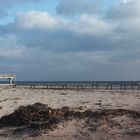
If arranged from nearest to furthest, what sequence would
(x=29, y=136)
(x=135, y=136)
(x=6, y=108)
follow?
(x=135, y=136) < (x=29, y=136) < (x=6, y=108)

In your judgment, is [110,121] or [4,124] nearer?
[110,121]

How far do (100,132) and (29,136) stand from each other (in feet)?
8.12

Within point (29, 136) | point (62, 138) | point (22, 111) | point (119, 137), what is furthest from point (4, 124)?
point (119, 137)

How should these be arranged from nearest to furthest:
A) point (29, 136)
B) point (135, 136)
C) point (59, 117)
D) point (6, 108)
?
point (135, 136) → point (29, 136) → point (59, 117) → point (6, 108)

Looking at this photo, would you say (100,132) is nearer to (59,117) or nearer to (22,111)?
(59,117)

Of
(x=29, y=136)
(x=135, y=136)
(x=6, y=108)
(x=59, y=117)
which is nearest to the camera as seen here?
(x=135, y=136)

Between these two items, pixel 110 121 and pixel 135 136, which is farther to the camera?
pixel 110 121

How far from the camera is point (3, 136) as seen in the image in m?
15.6

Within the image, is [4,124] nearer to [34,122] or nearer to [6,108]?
[34,122]

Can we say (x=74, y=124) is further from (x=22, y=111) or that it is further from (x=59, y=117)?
(x=22, y=111)

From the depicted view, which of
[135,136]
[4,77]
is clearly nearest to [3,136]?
[135,136]

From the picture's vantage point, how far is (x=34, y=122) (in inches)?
637

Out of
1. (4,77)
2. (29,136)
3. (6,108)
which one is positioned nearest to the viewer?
(29,136)

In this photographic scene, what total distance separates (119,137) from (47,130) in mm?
2695
